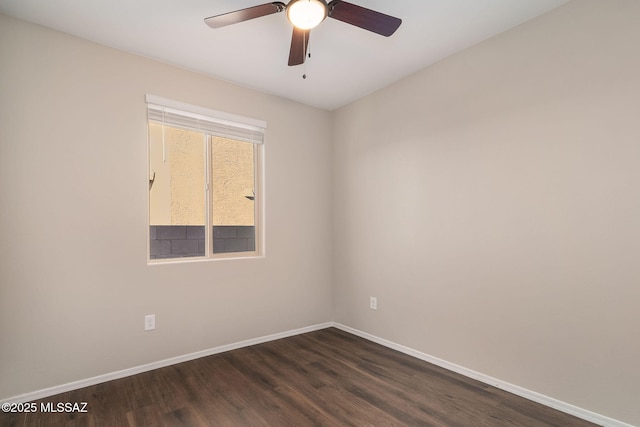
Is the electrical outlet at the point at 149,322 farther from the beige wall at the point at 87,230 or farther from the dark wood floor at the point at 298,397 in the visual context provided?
the dark wood floor at the point at 298,397

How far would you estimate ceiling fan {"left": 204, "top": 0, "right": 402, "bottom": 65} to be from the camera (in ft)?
5.49

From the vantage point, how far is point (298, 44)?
1972mm

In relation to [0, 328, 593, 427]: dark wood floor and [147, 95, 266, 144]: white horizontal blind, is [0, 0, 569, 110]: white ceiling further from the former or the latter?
[0, 328, 593, 427]: dark wood floor

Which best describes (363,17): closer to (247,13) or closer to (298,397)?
(247,13)

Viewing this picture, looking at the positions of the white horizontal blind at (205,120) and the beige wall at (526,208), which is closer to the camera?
the beige wall at (526,208)

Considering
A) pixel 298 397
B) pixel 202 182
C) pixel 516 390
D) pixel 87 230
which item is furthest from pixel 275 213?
pixel 516 390

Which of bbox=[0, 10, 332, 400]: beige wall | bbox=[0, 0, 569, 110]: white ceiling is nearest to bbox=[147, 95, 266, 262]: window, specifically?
bbox=[0, 10, 332, 400]: beige wall

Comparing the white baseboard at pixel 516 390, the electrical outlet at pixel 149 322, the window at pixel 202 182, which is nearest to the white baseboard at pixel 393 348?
the white baseboard at pixel 516 390

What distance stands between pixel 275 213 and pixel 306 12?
6.81ft

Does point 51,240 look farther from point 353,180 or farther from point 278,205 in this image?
point 353,180

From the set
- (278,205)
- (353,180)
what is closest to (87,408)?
(278,205)

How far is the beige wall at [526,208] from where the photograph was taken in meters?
1.82

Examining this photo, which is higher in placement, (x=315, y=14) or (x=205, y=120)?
(x=315, y=14)

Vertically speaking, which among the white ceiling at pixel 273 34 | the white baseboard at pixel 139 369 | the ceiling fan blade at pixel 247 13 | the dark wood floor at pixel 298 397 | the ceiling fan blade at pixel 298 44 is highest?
the white ceiling at pixel 273 34
